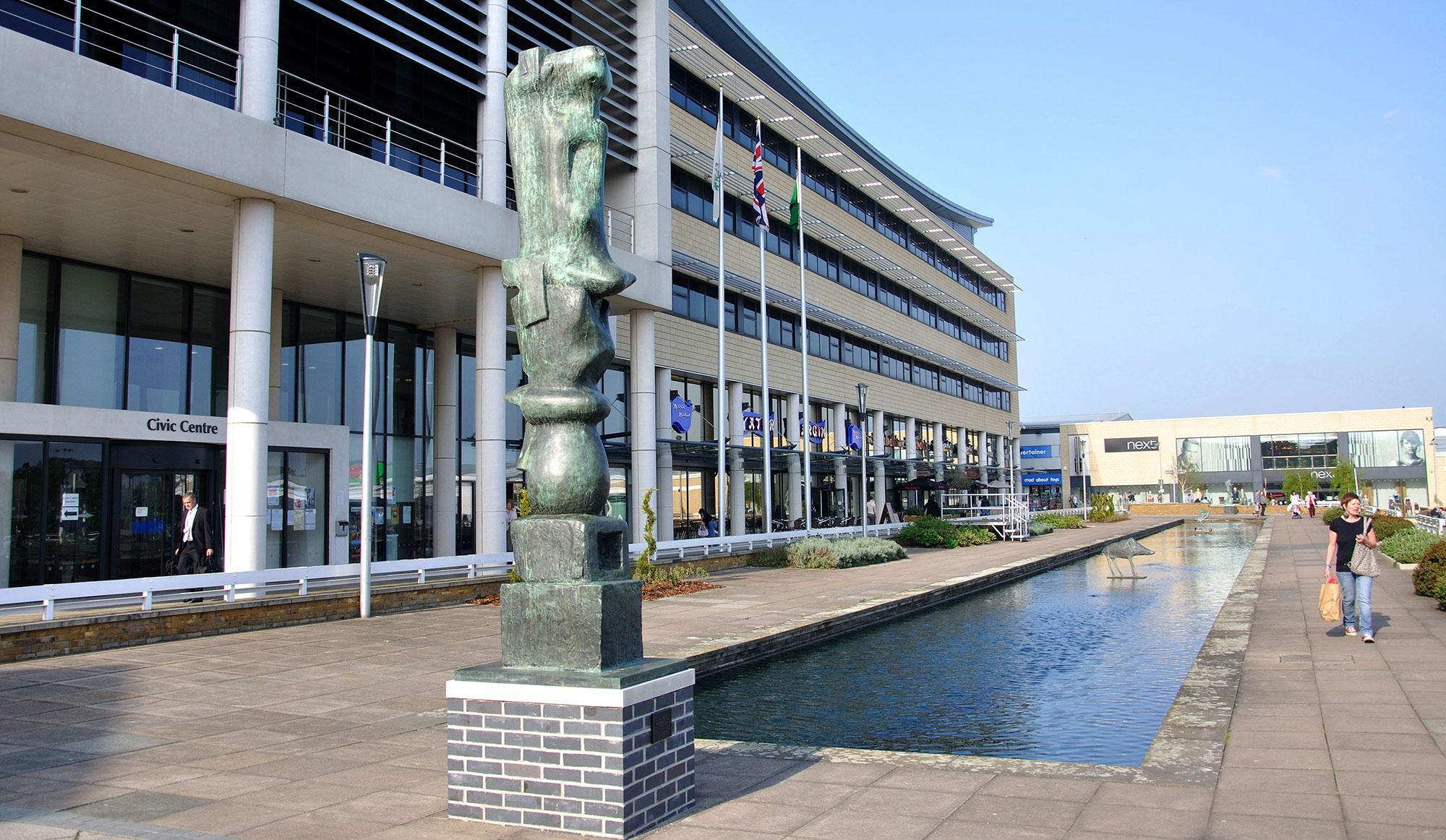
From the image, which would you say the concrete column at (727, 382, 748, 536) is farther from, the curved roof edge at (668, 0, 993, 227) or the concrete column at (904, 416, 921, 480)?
the concrete column at (904, 416, 921, 480)

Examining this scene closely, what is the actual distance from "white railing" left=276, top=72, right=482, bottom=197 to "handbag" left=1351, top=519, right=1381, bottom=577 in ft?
54.1

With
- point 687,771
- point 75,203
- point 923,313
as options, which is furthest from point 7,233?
point 923,313

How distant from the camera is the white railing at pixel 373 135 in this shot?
21.6 metres

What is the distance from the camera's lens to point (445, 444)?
2647 centimetres

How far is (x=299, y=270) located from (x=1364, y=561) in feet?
60.9

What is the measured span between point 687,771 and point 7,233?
17.3 metres

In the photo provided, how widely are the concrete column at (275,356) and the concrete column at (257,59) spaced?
672cm

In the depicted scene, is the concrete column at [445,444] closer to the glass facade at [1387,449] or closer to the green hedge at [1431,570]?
the green hedge at [1431,570]

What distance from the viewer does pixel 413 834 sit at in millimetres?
5559

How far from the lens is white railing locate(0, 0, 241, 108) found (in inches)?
690

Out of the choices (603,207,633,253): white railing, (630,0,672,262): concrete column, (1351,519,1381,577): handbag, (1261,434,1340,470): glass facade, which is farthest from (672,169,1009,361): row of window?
(1261,434,1340,470): glass facade

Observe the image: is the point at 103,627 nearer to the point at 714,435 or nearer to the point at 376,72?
the point at 376,72

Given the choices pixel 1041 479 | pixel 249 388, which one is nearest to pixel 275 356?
pixel 249 388

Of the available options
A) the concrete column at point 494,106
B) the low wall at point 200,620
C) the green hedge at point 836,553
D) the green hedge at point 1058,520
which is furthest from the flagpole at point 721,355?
the green hedge at point 1058,520
